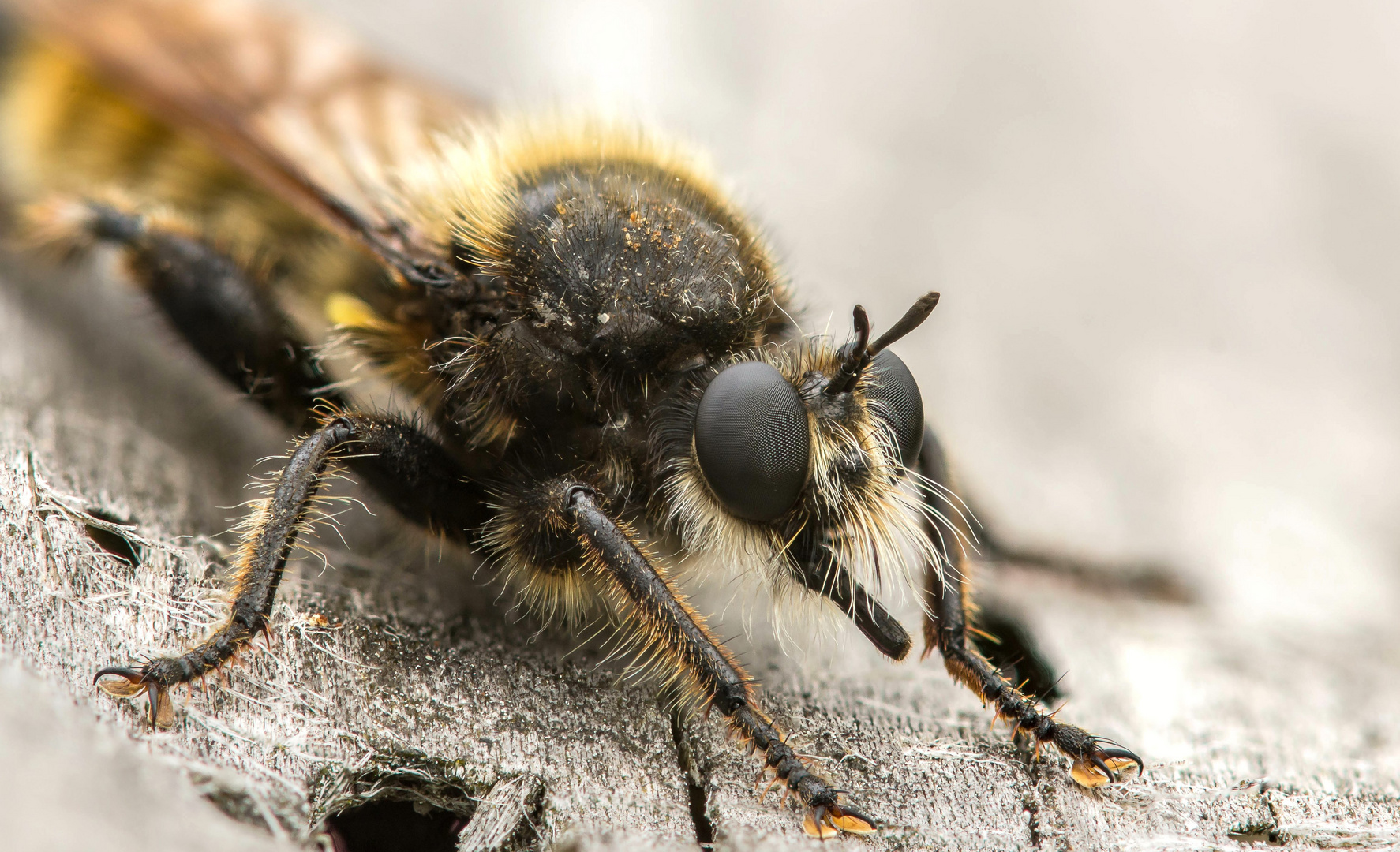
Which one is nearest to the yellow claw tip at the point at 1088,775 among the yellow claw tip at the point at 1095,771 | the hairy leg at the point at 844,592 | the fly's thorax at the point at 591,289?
the yellow claw tip at the point at 1095,771

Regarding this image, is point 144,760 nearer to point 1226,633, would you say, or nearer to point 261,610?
point 261,610

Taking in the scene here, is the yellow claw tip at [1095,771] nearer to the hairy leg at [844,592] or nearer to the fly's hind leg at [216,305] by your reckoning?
the hairy leg at [844,592]

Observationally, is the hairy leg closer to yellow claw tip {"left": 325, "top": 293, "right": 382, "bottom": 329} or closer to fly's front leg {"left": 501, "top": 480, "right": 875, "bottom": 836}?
fly's front leg {"left": 501, "top": 480, "right": 875, "bottom": 836}

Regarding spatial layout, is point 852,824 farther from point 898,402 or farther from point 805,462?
point 898,402

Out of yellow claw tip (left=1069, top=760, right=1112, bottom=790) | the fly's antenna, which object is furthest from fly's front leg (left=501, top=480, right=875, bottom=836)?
the fly's antenna

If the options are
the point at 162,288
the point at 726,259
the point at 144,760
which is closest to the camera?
the point at 144,760

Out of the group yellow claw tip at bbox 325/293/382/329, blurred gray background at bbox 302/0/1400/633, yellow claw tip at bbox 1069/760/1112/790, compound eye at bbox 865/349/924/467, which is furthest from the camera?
blurred gray background at bbox 302/0/1400/633

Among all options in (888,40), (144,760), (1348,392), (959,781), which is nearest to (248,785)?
(144,760)
